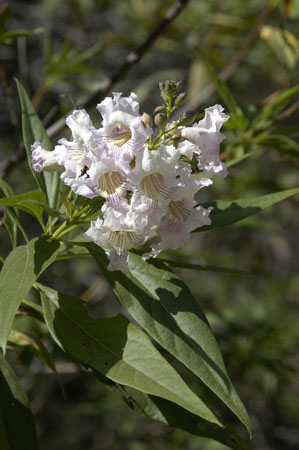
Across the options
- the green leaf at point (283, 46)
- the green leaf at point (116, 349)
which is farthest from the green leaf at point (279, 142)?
the green leaf at point (116, 349)

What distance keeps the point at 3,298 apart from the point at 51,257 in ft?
0.64

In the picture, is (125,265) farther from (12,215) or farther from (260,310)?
(260,310)

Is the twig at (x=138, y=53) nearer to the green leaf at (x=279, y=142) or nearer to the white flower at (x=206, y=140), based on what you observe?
the green leaf at (x=279, y=142)

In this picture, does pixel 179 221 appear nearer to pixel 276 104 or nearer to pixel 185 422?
pixel 185 422

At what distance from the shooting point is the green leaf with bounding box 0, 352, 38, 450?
1724 mm

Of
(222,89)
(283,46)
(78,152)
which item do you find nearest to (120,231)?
(78,152)

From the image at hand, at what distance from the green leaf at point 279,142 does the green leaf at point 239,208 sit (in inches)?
29.1

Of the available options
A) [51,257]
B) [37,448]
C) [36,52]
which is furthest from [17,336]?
[36,52]

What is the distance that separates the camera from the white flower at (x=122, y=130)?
4.46 ft

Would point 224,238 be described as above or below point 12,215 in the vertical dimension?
below

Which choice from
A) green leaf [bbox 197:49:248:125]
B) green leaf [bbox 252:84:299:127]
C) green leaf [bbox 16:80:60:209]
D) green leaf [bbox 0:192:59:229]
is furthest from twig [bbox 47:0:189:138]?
green leaf [bbox 0:192:59:229]

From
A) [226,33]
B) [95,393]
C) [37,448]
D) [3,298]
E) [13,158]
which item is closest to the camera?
[3,298]

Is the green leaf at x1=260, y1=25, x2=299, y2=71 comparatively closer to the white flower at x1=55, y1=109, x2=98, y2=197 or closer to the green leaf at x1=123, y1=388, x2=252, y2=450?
the white flower at x1=55, y1=109, x2=98, y2=197

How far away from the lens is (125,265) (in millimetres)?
1491
